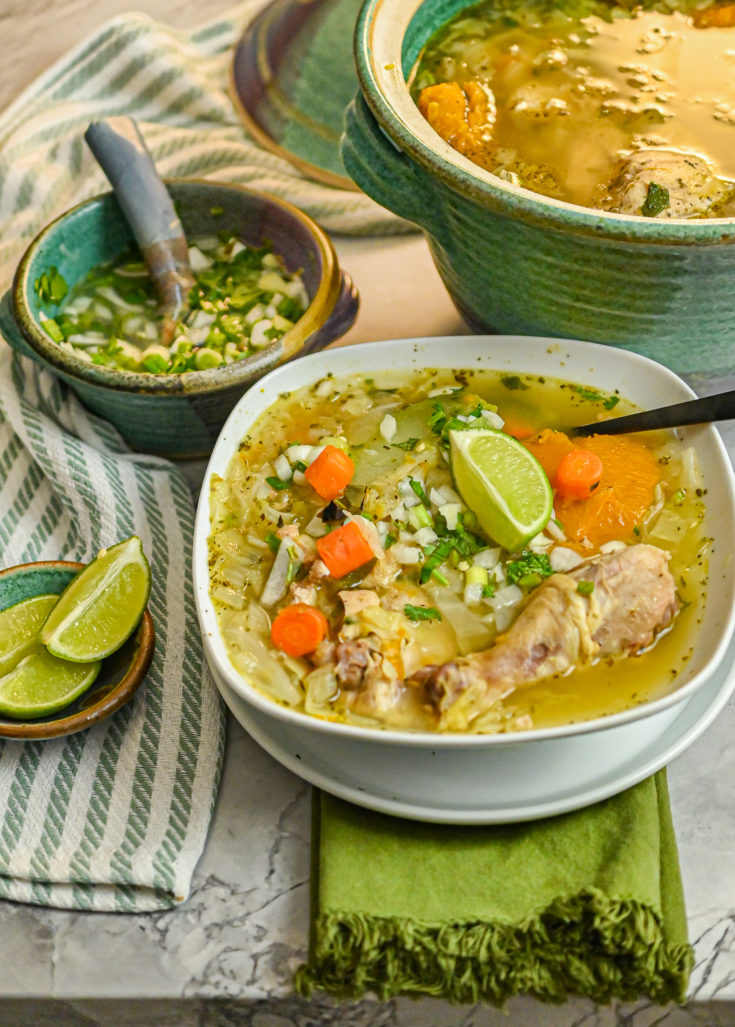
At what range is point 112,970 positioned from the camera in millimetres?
1576

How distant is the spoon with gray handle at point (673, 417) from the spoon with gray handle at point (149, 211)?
1051 millimetres

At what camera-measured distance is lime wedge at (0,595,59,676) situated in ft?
5.81

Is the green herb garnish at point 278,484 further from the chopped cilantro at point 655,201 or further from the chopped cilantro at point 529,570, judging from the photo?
the chopped cilantro at point 655,201

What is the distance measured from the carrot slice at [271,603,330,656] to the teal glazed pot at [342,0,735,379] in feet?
2.50

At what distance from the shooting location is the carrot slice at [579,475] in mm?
1775

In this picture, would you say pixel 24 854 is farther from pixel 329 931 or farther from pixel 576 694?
pixel 576 694

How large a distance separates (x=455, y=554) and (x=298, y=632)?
0.32m

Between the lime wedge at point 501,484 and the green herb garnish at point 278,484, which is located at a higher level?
the lime wedge at point 501,484

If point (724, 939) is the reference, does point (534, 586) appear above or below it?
above

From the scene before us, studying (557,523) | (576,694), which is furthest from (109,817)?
(557,523)

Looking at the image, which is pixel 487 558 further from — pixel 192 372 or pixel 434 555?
pixel 192 372

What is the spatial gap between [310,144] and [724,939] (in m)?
2.22

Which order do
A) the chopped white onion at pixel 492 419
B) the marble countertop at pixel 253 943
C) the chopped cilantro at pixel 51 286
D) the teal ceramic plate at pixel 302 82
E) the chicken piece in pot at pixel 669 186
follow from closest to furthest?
the marble countertop at pixel 253 943, the chicken piece in pot at pixel 669 186, the chopped white onion at pixel 492 419, the chopped cilantro at pixel 51 286, the teal ceramic plate at pixel 302 82

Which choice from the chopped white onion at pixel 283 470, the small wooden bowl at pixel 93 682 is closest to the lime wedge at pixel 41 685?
the small wooden bowl at pixel 93 682
